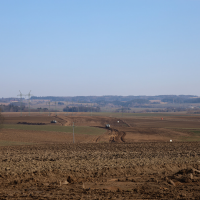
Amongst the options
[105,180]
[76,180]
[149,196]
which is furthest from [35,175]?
[149,196]

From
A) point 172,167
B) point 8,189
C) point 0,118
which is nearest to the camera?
point 8,189

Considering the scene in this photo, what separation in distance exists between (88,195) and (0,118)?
50241 millimetres

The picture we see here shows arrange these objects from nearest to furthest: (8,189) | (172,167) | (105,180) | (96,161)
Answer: (8,189), (105,180), (172,167), (96,161)

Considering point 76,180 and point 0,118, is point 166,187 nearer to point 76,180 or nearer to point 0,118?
point 76,180

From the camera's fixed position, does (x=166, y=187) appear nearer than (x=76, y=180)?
Yes

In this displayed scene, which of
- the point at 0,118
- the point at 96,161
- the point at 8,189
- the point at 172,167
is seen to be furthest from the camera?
the point at 0,118

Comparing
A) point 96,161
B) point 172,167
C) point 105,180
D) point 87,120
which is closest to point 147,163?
point 172,167

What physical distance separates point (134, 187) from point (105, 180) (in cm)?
221

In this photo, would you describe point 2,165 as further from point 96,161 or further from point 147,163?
point 147,163

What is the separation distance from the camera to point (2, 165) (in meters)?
20.8

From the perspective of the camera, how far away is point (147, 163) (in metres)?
21.1

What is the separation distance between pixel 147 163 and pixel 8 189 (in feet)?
35.1

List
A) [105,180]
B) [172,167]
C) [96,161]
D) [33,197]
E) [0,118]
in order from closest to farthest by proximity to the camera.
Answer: [33,197]
[105,180]
[172,167]
[96,161]
[0,118]

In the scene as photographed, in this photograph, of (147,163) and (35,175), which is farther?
(147,163)
